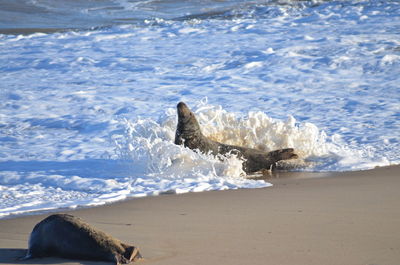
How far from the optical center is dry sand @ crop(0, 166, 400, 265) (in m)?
3.91

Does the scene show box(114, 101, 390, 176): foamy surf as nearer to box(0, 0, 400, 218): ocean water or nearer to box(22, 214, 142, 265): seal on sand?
box(0, 0, 400, 218): ocean water

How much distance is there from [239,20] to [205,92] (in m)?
7.80

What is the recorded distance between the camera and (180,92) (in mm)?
11969

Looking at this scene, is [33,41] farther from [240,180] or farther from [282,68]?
[240,180]

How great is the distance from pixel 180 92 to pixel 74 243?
8.15m

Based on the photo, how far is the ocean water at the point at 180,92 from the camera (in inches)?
275

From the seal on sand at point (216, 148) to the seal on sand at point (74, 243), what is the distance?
3255mm

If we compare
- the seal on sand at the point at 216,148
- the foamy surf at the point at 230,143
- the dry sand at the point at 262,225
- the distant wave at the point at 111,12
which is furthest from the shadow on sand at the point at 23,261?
the distant wave at the point at 111,12

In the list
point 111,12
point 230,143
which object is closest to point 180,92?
point 230,143

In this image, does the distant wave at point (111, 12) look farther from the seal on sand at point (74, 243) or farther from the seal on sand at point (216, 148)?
the seal on sand at point (74, 243)

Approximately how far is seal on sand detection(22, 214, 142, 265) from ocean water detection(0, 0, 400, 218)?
163cm

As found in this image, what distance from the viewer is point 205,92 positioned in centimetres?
1191

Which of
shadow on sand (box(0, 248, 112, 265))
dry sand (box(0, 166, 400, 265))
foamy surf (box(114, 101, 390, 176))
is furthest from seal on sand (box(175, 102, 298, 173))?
shadow on sand (box(0, 248, 112, 265))

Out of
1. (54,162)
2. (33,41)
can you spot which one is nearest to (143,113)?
(54,162)
